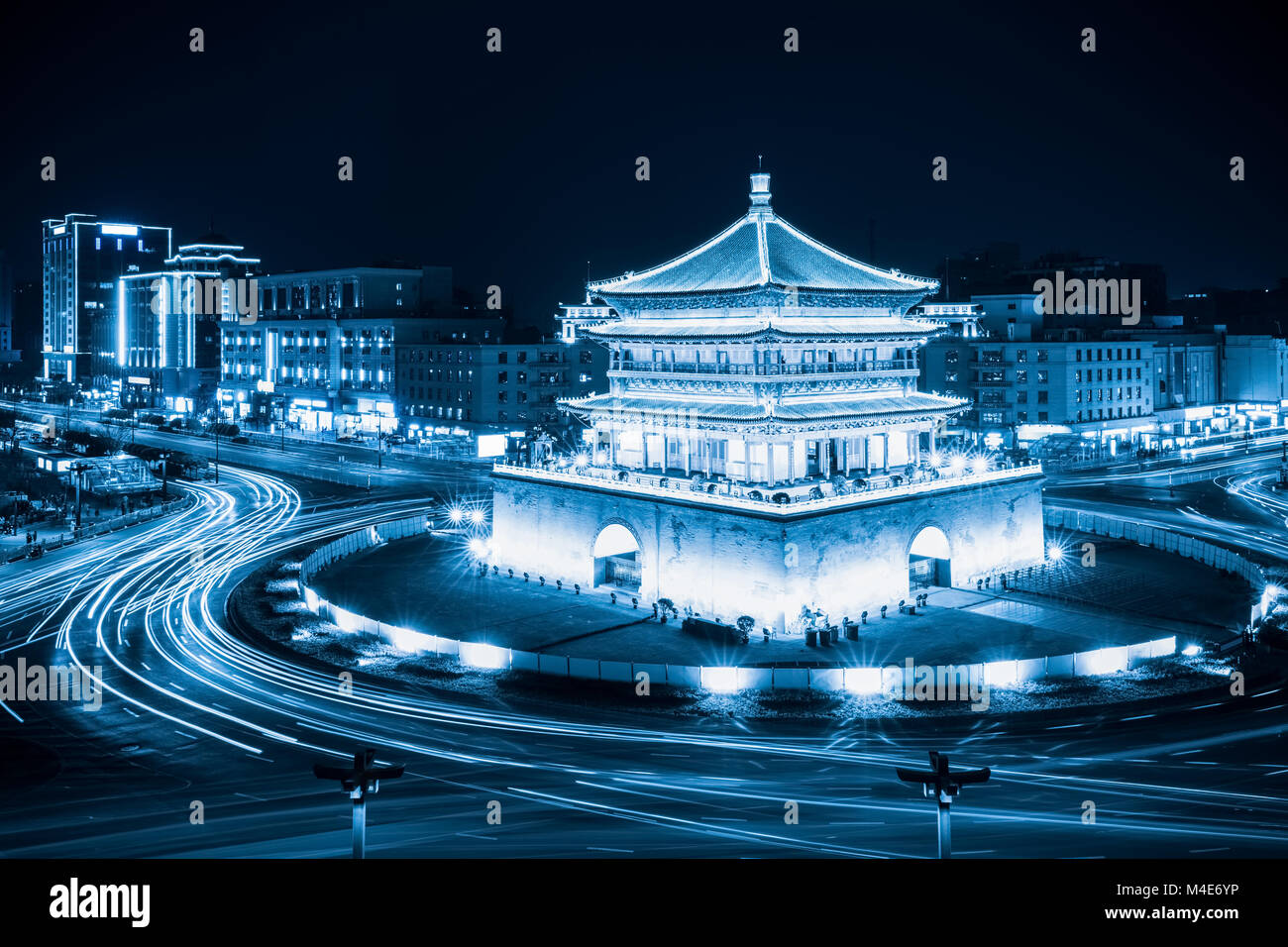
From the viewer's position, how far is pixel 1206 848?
2497 cm

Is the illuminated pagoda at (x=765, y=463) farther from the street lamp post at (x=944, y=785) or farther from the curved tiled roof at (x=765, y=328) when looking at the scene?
the street lamp post at (x=944, y=785)

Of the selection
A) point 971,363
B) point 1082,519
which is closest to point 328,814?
point 1082,519

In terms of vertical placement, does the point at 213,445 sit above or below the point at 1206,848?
above

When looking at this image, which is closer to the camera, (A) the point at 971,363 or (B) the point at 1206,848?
(B) the point at 1206,848

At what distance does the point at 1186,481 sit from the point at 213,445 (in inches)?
3502

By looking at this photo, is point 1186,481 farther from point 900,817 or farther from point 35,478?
point 35,478

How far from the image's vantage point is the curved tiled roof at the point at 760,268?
51.9 m

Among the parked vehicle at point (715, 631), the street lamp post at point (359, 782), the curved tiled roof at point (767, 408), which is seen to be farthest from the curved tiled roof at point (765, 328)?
the street lamp post at point (359, 782)

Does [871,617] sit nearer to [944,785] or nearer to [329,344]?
[944,785]

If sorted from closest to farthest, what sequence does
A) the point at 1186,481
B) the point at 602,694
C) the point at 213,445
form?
the point at 602,694, the point at 1186,481, the point at 213,445

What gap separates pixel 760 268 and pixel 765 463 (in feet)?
28.9

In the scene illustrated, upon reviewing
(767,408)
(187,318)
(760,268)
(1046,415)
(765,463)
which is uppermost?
(187,318)

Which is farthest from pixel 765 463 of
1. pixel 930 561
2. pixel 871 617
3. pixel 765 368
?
pixel 930 561

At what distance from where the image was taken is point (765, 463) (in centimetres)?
5066
